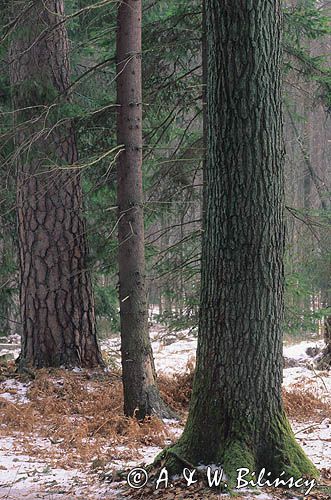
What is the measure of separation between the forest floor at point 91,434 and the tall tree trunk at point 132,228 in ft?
1.25

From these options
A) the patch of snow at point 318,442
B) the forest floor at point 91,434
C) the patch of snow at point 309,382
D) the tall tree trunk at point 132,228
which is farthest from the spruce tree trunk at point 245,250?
the patch of snow at point 309,382

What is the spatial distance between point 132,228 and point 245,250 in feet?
10.1

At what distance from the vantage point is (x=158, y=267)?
9.59 meters

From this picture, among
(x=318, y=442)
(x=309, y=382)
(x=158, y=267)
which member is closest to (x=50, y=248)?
(x=158, y=267)

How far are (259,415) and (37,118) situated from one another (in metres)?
4.63

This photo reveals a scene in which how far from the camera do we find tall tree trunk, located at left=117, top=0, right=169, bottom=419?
7.84 m

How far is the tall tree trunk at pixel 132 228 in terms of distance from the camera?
7840 millimetres

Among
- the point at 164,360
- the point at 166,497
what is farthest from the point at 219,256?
the point at 164,360

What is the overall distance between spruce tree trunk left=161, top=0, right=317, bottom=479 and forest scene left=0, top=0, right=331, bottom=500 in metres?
0.01

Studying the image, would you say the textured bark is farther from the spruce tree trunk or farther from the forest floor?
the spruce tree trunk

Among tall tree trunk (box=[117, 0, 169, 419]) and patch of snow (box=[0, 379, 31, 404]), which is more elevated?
tall tree trunk (box=[117, 0, 169, 419])

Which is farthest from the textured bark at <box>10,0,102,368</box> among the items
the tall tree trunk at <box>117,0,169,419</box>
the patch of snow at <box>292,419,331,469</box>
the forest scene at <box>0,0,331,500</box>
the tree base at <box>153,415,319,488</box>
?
the tree base at <box>153,415,319,488</box>

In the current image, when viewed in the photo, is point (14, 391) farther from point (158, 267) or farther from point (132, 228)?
point (132, 228)

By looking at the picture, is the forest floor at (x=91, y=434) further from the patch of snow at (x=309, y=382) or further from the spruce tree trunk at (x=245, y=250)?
the spruce tree trunk at (x=245, y=250)
